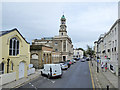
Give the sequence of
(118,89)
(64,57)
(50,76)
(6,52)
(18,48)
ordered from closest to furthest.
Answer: (118,89)
(6,52)
(50,76)
(18,48)
(64,57)

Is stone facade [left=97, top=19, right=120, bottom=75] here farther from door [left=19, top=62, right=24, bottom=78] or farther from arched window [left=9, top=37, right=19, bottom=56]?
arched window [left=9, top=37, right=19, bottom=56]

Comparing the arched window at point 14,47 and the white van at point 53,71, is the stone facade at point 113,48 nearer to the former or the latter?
the white van at point 53,71

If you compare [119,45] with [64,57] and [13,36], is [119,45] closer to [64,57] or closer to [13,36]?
[13,36]

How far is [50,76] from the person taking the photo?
15.6 m

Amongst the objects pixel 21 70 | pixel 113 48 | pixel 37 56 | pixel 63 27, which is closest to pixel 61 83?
pixel 21 70

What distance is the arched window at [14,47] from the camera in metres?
15.6

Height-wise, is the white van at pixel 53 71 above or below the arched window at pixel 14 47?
below

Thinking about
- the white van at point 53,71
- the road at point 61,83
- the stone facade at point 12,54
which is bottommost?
the road at point 61,83

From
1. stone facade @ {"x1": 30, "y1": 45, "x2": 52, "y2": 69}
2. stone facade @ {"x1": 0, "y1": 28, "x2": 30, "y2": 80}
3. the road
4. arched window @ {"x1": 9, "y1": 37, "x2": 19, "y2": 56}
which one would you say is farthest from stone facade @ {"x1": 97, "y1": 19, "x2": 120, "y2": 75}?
arched window @ {"x1": 9, "y1": 37, "x2": 19, "y2": 56}

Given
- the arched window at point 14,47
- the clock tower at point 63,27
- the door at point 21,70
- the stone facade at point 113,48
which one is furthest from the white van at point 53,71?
the clock tower at point 63,27

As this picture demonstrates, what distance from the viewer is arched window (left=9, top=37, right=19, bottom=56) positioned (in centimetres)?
1558

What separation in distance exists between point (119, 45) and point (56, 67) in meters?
10.7

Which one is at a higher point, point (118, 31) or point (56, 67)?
point (118, 31)

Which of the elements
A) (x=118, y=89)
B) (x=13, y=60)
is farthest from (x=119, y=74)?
(x=13, y=60)
